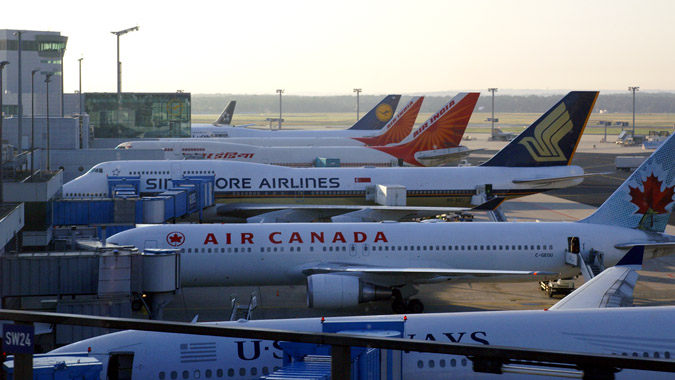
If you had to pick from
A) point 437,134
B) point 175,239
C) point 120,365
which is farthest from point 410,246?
point 437,134

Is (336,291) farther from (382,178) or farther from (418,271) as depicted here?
(382,178)

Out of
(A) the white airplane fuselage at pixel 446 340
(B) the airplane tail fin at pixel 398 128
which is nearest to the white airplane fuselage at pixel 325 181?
(A) the white airplane fuselage at pixel 446 340

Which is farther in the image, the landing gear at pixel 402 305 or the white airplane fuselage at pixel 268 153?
the white airplane fuselage at pixel 268 153

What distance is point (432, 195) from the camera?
161ft

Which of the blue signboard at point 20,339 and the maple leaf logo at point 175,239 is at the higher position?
the blue signboard at point 20,339

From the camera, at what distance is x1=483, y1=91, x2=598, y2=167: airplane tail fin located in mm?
47156

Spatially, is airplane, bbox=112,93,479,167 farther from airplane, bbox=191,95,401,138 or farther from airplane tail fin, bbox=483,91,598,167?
airplane, bbox=191,95,401,138

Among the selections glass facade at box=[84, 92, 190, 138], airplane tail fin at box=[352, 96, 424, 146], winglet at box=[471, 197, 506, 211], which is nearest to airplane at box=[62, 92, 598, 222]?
winglet at box=[471, 197, 506, 211]

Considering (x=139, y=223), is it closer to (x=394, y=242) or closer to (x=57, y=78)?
(x=394, y=242)

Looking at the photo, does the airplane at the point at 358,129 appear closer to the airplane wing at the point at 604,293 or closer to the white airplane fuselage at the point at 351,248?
the white airplane fuselage at the point at 351,248

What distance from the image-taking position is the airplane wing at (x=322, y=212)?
4441 cm

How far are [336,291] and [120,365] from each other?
14.0 m

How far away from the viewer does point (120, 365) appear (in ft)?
52.8

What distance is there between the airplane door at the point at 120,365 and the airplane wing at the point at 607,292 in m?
10.5
